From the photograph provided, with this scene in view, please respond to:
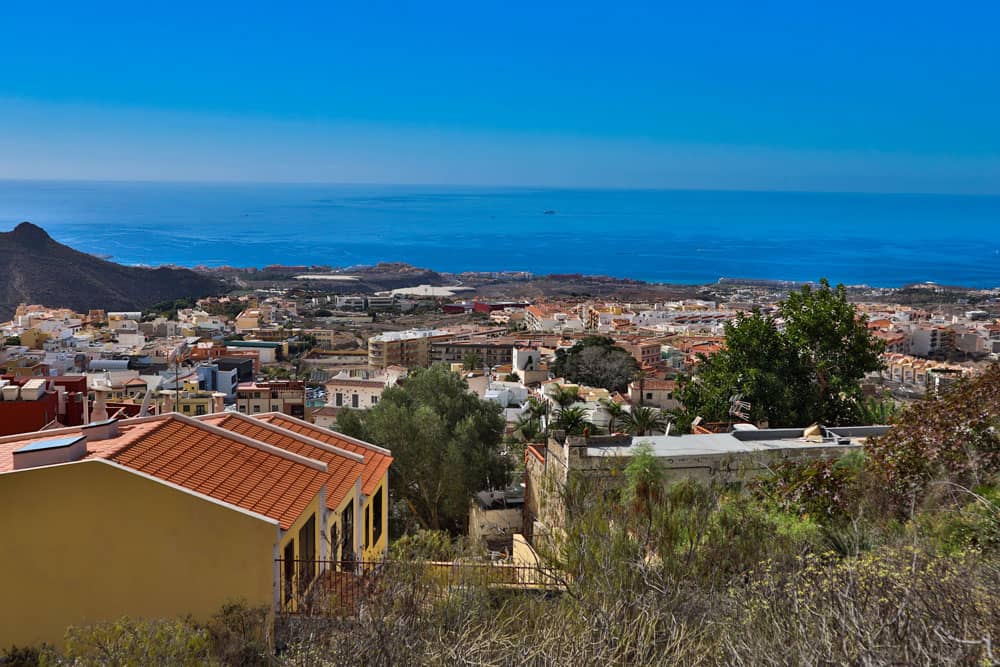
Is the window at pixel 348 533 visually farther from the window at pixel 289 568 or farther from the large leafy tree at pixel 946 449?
the large leafy tree at pixel 946 449

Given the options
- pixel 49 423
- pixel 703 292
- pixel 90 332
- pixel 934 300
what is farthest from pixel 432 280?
pixel 49 423

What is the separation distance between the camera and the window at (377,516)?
9.45 meters

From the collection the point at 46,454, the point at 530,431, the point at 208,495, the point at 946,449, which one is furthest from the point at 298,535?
the point at 530,431

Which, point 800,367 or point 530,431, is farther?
point 530,431

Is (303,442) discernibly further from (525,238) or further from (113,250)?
(525,238)

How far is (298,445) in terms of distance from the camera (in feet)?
29.3

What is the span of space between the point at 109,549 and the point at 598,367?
129 ft

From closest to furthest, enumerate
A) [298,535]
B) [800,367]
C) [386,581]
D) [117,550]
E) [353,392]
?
[386,581] < [117,550] < [298,535] < [800,367] < [353,392]

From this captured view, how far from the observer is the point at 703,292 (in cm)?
11075

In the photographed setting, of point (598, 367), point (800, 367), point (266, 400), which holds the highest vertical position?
point (800, 367)

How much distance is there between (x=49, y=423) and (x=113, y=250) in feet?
545

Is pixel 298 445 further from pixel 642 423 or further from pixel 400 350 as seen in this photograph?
pixel 400 350

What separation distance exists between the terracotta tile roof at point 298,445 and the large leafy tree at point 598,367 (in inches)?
1327

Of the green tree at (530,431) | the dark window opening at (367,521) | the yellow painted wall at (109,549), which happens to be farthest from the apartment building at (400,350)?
the yellow painted wall at (109,549)
